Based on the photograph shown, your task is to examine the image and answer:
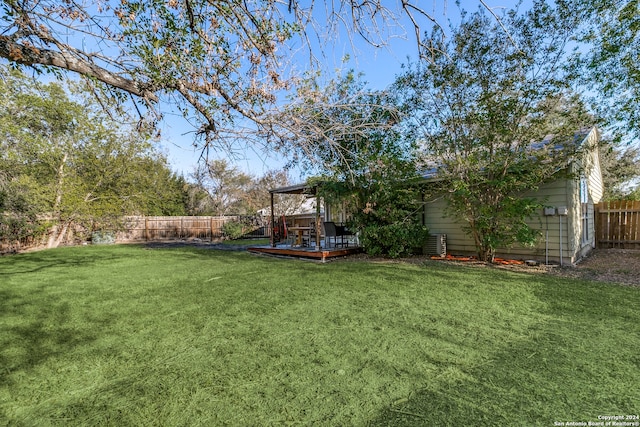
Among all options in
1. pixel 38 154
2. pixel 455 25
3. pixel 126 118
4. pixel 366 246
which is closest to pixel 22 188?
pixel 38 154

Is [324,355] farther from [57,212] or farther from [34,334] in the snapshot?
[57,212]

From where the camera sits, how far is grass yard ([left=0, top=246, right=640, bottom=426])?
1.65 meters

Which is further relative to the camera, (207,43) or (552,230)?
(552,230)

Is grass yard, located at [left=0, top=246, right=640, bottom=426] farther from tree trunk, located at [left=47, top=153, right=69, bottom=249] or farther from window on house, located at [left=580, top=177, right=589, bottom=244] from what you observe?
tree trunk, located at [left=47, top=153, right=69, bottom=249]

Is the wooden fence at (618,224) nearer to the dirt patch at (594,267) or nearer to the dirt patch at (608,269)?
the dirt patch at (594,267)

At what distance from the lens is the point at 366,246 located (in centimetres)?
802

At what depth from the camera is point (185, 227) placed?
16.8m

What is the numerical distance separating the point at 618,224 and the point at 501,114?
6.39 m

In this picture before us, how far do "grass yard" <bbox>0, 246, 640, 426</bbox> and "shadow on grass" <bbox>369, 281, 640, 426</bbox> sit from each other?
10mm

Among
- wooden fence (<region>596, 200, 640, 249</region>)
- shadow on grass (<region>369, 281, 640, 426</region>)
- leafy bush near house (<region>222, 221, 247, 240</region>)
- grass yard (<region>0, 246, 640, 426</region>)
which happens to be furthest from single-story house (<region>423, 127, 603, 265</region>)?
leafy bush near house (<region>222, 221, 247, 240</region>)

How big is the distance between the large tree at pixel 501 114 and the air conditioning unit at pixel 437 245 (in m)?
1.21

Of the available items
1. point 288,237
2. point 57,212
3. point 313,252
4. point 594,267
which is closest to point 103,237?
point 57,212

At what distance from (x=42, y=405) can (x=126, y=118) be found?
3.02 meters

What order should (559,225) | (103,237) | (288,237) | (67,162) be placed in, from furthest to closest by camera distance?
(103,237)
(288,237)
(67,162)
(559,225)
